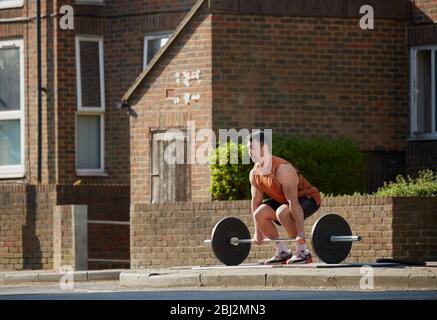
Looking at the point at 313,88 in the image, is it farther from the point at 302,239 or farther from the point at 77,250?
the point at 302,239

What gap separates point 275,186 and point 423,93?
26.8 feet

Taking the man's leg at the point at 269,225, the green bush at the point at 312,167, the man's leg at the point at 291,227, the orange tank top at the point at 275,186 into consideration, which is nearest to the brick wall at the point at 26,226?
the green bush at the point at 312,167

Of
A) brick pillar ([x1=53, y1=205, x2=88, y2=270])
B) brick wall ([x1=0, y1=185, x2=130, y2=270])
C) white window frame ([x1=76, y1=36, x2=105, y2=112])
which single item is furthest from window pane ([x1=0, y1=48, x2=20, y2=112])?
brick pillar ([x1=53, y1=205, x2=88, y2=270])

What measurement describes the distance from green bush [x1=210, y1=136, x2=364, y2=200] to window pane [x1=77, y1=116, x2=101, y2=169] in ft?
18.1

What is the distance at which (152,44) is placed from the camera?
29.1 meters

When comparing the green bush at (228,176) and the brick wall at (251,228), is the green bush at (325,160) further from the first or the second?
the brick wall at (251,228)

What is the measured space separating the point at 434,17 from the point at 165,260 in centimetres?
657

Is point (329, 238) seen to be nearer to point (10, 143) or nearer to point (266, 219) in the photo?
point (266, 219)

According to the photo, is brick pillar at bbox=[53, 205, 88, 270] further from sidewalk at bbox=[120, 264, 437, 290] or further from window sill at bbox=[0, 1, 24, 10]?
window sill at bbox=[0, 1, 24, 10]

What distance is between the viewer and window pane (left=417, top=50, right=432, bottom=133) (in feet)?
87.0

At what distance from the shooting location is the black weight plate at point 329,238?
62.5 feet

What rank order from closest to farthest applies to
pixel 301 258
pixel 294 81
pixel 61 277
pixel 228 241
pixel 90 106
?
pixel 301 258 < pixel 228 241 < pixel 61 277 < pixel 294 81 < pixel 90 106

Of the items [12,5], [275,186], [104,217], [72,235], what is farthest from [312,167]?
[12,5]
